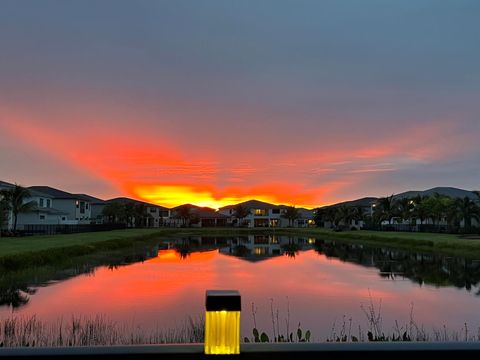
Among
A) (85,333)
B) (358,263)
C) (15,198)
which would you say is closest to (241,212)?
(15,198)

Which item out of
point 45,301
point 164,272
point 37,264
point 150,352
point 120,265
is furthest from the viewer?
point 120,265

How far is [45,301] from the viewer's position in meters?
16.4

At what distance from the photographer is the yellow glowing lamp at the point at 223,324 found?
9.50 ft

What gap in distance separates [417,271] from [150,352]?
87.4 ft

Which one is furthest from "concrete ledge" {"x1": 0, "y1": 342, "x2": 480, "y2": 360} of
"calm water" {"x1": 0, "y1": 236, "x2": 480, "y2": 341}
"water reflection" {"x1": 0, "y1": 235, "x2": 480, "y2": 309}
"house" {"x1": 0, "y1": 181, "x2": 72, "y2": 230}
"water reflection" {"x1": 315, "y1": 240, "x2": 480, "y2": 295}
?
"house" {"x1": 0, "y1": 181, "x2": 72, "y2": 230}

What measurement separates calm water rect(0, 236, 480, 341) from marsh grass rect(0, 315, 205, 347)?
0.75m

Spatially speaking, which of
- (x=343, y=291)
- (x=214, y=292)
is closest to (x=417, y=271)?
(x=343, y=291)

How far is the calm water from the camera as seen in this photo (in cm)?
1441

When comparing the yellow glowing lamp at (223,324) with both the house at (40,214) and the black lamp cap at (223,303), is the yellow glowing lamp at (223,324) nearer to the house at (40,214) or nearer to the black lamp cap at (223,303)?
the black lamp cap at (223,303)

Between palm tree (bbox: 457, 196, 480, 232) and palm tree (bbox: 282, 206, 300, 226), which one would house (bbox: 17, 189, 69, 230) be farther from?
palm tree (bbox: 282, 206, 300, 226)

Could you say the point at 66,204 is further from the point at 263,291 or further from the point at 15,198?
the point at 263,291

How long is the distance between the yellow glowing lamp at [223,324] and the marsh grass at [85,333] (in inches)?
322

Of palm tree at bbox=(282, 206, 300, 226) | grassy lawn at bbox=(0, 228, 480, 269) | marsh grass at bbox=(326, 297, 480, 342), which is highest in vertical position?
palm tree at bbox=(282, 206, 300, 226)

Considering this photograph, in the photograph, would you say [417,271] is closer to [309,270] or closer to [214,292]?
[309,270]
